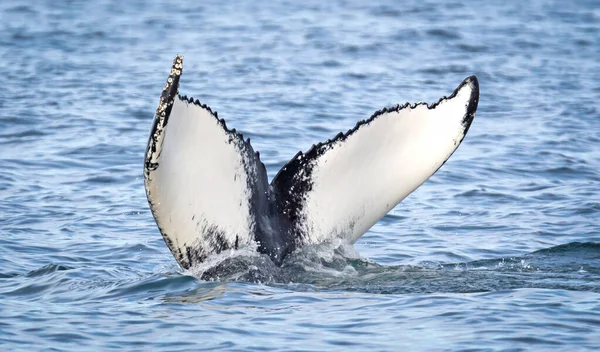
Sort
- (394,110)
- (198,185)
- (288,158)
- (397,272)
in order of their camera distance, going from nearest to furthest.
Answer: (198,185), (394,110), (397,272), (288,158)

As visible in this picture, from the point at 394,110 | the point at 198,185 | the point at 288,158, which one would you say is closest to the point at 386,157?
the point at 394,110

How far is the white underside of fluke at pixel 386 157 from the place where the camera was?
679 cm

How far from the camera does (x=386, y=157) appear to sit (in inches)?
269

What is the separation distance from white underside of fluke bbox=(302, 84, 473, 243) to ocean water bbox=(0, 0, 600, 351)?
16.8 inches

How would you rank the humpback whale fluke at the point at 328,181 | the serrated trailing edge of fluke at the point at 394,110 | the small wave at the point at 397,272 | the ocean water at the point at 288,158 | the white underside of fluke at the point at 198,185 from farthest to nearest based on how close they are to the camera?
the small wave at the point at 397,272
the serrated trailing edge of fluke at the point at 394,110
the ocean water at the point at 288,158
the humpback whale fluke at the point at 328,181
the white underside of fluke at the point at 198,185

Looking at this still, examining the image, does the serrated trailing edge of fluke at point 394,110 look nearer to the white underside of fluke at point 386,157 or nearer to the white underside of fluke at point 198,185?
the white underside of fluke at point 386,157

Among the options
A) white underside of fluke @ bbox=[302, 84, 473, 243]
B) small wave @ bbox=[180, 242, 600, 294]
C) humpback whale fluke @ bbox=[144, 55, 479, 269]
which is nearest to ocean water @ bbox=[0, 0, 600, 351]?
small wave @ bbox=[180, 242, 600, 294]

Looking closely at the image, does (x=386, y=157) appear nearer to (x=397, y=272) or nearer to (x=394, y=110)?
(x=394, y=110)

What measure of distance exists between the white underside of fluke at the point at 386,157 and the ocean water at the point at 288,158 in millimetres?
427

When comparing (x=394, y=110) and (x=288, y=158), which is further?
(x=288, y=158)

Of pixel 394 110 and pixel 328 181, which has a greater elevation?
pixel 394 110

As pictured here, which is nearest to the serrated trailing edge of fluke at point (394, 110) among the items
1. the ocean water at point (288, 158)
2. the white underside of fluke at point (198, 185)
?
the white underside of fluke at point (198, 185)

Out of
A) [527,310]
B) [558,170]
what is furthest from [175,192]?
[558,170]

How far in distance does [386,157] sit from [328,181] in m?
0.38
